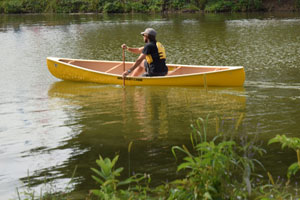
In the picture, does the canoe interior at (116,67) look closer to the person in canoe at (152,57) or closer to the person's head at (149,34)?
the person in canoe at (152,57)

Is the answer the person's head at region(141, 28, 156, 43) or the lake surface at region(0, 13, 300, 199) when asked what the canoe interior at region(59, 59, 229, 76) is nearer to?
the lake surface at region(0, 13, 300, 199)

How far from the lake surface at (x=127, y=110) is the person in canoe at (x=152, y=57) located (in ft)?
1.52

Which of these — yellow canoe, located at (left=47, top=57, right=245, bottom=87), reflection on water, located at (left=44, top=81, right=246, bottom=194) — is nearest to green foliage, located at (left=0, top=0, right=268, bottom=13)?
yellow canoe, located at (left=47, top=57, right=245, bottom=87)

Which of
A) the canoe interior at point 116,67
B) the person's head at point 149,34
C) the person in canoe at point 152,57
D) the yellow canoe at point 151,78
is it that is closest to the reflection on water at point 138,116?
the yellow canoe at point 151,78

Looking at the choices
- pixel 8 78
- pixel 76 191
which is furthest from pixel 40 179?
pixel 8 78

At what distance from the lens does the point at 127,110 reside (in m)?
A: 9.33

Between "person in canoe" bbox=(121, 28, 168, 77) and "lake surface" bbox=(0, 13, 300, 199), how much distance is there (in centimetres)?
46

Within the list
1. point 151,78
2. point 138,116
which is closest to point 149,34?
point 151,78

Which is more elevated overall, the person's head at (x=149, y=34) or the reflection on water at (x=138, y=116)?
the person's head at (x=149, y=34)

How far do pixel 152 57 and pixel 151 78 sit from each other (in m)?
0.47

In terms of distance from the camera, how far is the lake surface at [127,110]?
6.11m

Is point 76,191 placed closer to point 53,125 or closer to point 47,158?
point 47,158

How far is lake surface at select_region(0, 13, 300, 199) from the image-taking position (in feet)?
20.1

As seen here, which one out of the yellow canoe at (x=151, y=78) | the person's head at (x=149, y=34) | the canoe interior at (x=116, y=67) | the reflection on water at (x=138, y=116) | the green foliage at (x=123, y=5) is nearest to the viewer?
the reflection on water at (x=138, y=116)
